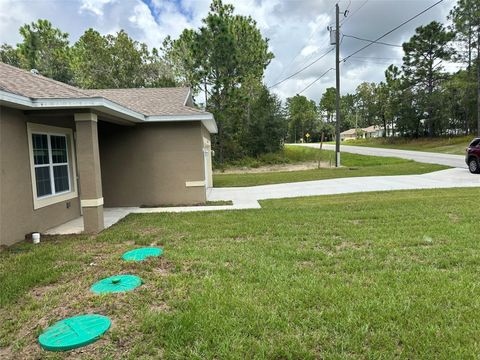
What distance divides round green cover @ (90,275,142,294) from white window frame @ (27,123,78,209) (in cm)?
399

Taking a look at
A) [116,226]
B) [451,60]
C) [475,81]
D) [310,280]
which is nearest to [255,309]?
[310,280]

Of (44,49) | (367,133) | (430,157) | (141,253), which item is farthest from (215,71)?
(367,133)

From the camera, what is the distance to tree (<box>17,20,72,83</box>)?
3466cm

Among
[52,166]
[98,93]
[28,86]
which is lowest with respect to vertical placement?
[52,166]

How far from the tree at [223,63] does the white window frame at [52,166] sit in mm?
16191

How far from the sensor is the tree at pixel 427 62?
4028 centimetres

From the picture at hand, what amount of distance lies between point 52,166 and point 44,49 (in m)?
36.8

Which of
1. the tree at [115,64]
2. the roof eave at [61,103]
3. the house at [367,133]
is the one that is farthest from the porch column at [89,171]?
the house at [367,133]

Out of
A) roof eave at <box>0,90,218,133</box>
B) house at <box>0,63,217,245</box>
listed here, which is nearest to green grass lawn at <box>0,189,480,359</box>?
house at <box>0,63,217,245</box>

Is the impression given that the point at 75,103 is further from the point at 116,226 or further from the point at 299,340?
the point at 299,340

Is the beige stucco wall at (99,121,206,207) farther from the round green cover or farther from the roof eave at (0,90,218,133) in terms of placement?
the round green cover

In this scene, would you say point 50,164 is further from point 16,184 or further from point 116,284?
point 116,284

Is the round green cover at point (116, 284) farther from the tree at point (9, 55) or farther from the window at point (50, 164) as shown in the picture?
the tree at point (9, 55)

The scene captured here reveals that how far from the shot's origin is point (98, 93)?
1185cm
